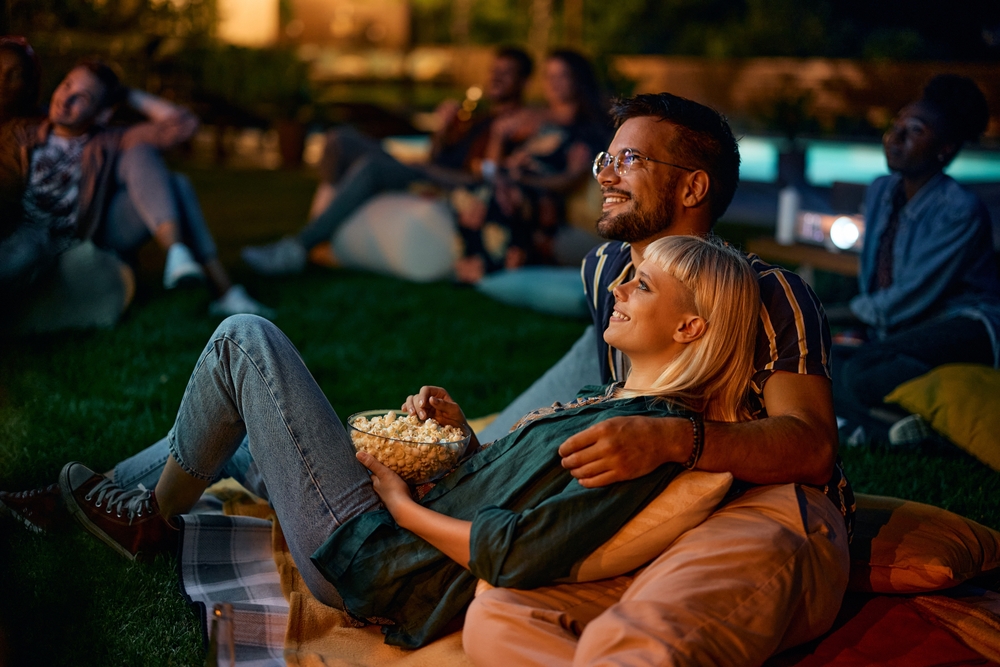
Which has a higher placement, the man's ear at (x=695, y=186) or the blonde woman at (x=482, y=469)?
the man's ear at (x=695, y=186)

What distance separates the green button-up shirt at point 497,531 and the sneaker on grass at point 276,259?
4699 millimetres

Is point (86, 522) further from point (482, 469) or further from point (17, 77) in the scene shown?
point (17, 77)

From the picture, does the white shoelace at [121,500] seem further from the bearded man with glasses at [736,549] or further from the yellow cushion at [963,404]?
the yellow cushion at [963,404]

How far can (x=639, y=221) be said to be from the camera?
2703 millimetres

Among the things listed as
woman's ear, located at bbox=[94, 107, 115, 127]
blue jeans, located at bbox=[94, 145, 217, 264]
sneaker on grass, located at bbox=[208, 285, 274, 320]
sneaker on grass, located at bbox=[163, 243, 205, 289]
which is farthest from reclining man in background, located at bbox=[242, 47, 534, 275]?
woman's ear, located at bbox=[94, 107, 115, 127]

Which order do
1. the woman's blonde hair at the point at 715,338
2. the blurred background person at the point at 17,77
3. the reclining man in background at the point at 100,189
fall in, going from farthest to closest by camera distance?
the reclining man in background at the point at 100,189 < the blurred background person at the point at 17,77 < the woman's blonde hair at the point at 715,338

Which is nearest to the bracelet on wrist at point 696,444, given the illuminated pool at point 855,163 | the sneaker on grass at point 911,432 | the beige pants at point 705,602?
the beige pants at point 705,602

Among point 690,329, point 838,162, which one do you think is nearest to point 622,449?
point 690,329

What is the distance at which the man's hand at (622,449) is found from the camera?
198cm

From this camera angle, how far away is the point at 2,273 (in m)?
4.64

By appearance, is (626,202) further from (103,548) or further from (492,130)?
(492,130)

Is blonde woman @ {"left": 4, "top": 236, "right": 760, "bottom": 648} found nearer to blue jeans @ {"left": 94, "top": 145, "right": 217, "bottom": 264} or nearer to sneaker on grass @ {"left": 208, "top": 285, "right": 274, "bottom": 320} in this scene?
sneaker on grass @ {"left": 208, "top": 285, "right": 274, "bottom": 320}

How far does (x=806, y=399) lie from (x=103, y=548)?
197cm

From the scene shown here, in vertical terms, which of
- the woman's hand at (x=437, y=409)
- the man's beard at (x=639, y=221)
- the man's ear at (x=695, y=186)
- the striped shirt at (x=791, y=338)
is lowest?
the woman's hand at (x=437, y=409)
